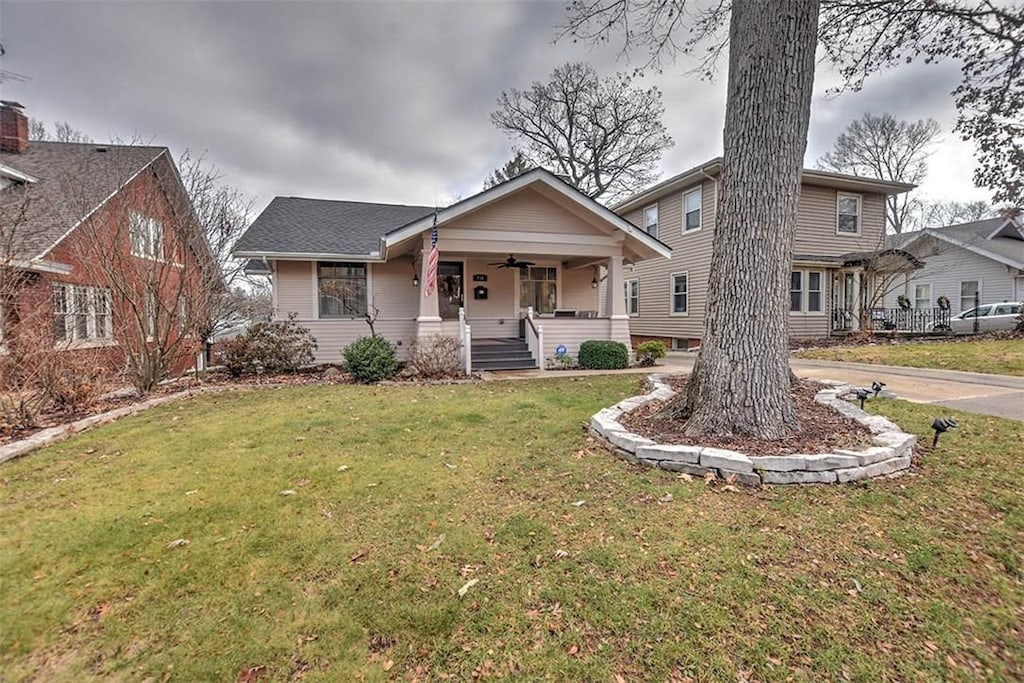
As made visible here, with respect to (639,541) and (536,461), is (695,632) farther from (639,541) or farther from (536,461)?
(536,461)

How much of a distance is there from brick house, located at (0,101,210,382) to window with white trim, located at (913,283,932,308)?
101 ft

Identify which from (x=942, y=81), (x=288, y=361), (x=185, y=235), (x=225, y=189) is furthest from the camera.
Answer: (x=225, y=189)

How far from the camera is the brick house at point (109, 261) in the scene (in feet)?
25.1

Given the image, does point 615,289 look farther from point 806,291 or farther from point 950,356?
point 806,291

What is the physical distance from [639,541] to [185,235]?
10.5 metres

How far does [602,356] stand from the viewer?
11.0 meters

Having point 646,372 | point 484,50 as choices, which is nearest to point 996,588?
point 646,372

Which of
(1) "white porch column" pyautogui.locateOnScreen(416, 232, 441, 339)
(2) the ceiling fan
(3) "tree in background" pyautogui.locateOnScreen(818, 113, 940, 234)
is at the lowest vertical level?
(1) "white porch column" pyautogui.locateOnScreen(416, 232, 441, 339)

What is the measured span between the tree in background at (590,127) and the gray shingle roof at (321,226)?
1225cm

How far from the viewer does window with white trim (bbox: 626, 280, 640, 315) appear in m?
19.8

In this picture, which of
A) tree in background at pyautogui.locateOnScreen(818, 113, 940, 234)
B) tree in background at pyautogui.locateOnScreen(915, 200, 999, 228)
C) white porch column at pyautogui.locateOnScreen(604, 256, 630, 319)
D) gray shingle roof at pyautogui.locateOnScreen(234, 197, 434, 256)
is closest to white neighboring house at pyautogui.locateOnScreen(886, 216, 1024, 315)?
tree in background at pyautogui.locateOnScreen(818, 113, 940, 234)

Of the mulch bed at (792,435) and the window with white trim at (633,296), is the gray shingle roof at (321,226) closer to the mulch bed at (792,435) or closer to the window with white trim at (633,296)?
the mulch bed at (792,435)

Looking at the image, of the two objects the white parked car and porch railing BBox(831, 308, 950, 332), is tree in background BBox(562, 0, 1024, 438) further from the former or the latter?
the white parked car

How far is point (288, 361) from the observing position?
10.8m
